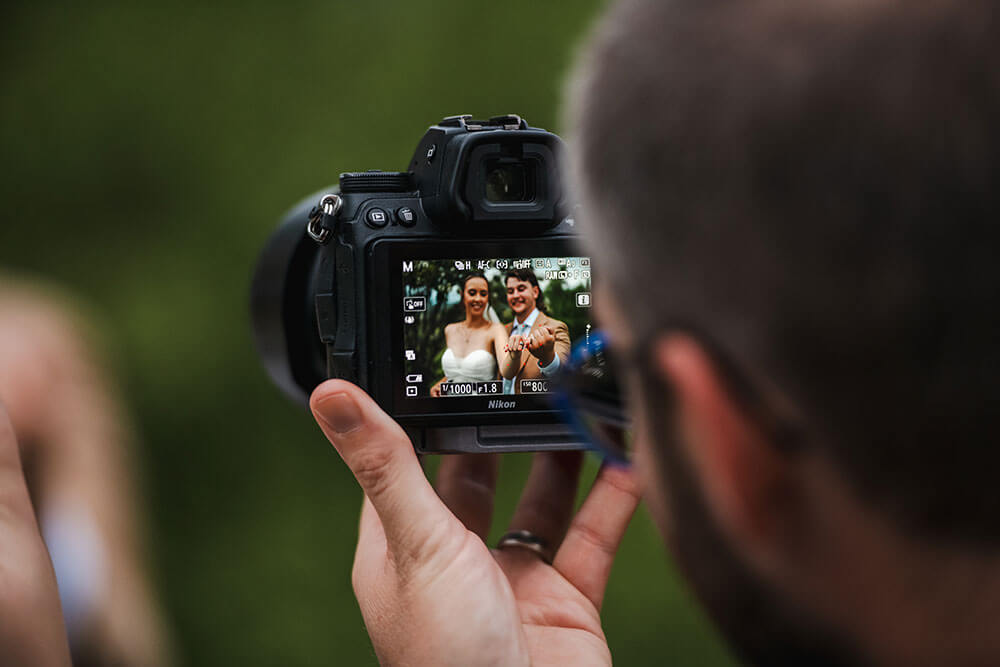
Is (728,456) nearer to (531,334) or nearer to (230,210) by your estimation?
(531,334)

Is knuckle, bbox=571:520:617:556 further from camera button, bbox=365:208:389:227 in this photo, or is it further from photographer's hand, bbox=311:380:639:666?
camera button, bbox=365:208:389:227

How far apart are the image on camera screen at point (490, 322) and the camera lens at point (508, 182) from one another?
3.1 inches

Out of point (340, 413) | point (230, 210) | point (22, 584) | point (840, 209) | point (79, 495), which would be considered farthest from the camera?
point (230, 210)

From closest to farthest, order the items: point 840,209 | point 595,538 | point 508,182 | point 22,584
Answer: point 840,209
point 22,584
point 508,182
point 595,538

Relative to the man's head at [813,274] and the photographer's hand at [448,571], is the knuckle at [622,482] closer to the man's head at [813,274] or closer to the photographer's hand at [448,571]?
the photographer's hand at [448,571]

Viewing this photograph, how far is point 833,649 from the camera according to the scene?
62 cm

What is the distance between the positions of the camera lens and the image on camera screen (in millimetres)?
78

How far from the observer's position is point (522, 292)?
3.36 ft

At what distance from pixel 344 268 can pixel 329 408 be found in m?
0.15

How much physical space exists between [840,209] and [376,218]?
0.58m

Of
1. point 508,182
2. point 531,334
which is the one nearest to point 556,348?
point 531,334

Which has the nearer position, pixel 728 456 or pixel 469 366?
pixel 728 456

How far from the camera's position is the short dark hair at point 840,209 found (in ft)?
1.64

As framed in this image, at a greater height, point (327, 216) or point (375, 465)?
point (327, 216)
